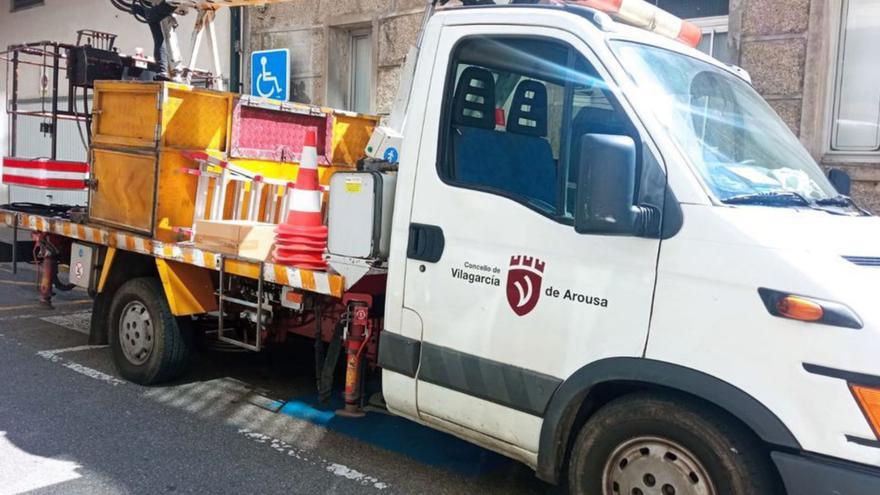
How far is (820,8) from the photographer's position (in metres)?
6.94

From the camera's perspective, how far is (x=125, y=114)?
5430mm

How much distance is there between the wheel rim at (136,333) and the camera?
537 centimetres

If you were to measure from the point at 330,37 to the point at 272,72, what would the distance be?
1146mm

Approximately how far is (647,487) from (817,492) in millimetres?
619

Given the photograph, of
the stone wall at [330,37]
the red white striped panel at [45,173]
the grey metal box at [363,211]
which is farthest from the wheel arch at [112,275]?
the stone wall at [330,37]

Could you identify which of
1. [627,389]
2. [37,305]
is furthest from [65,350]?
[627,389]

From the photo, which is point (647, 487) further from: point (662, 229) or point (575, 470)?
point (662, 229)

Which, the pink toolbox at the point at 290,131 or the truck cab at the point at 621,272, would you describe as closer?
the truck cab at the point at 621,272

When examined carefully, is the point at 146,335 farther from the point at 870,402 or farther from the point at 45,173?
the point at 870,402

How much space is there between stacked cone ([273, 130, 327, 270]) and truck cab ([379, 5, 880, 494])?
0.78 metres

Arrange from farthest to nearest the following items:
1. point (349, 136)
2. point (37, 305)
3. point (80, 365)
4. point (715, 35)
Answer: point (37, 305) → point (715, 35) → point (349, 136) → point (80, 365)

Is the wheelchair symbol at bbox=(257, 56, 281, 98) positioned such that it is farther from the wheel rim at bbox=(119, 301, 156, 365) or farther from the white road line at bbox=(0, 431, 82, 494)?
the white road line at bbox=(0, 431, 82, 494)

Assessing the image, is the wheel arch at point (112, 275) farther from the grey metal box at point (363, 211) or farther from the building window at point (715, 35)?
the building window at point (715, 35)

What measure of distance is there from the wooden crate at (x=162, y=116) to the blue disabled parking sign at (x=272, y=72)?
578 cm
